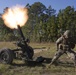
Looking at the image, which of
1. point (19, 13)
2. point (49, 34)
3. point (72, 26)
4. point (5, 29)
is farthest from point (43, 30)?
point (19, 13)

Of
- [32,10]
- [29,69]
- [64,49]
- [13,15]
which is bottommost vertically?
Answer: [29,69]

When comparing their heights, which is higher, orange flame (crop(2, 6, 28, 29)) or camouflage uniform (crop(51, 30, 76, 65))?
orange flame (crop(2, 6, 28, 29))

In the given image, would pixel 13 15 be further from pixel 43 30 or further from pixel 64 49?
pixel 43 30

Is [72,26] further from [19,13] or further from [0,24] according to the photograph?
[19,13]

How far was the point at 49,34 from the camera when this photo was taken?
181 ft

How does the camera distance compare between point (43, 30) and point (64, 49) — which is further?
point (43, 30)

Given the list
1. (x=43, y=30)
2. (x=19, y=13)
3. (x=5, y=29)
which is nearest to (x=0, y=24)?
(x=5, y=29)

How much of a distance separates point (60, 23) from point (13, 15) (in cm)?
3888

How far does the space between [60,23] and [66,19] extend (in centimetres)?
148

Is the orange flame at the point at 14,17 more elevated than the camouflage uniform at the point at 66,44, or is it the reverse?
the orange flame at the point at 14,17

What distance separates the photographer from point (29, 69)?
1198cm

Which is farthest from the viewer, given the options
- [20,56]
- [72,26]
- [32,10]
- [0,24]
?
[32,10]

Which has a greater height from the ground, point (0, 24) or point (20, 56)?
point (0, 24)

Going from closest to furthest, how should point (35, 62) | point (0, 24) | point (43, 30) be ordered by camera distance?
point (35, 62) < point (43, 30) < point (0, 24)
